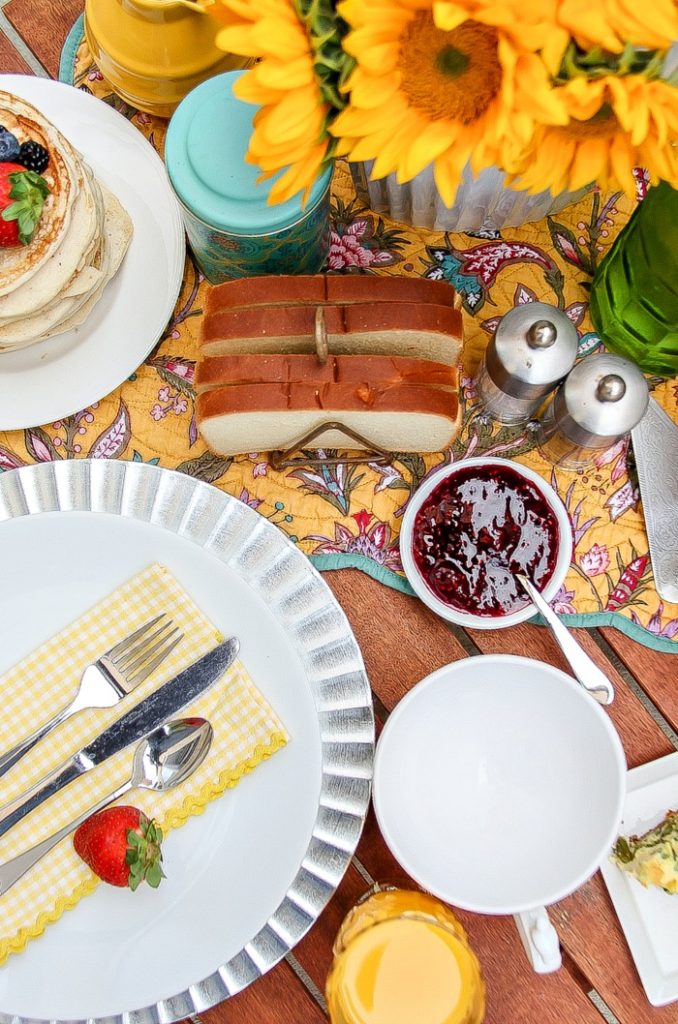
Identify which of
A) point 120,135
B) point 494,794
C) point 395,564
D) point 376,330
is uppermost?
point 120,135

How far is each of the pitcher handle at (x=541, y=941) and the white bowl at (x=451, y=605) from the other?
0.89 ft

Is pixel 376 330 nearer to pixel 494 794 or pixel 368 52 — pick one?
pixel 368 52

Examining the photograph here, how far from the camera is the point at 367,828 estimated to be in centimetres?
89

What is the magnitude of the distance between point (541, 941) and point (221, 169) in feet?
2.53

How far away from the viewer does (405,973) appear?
84cm

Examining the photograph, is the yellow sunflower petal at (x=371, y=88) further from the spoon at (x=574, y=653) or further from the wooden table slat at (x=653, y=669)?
the wooden table slat at (x=653, y=669)

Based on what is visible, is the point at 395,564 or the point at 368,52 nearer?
the point at 368,52

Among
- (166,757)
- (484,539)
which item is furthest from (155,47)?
(166,757)

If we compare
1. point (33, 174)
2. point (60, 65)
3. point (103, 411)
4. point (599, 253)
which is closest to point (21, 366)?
point (103, 411)

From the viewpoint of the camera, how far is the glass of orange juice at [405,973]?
82 centimetres

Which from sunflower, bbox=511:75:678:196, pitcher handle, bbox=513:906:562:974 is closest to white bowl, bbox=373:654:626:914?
pitcher handle, bbox=513:906:562:974

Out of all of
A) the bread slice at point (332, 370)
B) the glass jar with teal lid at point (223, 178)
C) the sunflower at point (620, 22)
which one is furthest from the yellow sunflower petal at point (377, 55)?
the bread slice at point (332, 370)

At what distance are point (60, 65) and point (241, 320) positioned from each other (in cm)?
41

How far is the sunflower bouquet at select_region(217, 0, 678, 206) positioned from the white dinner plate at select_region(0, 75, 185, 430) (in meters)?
0.33
